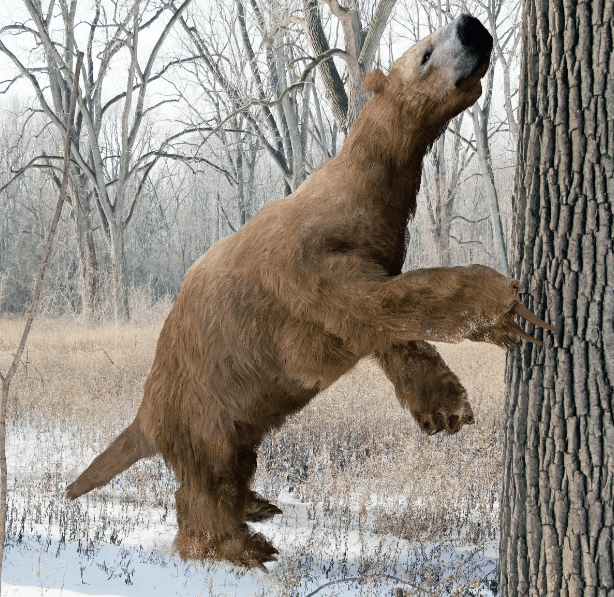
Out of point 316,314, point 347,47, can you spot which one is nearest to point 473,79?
point 316,314

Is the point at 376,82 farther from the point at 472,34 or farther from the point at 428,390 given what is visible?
the point at 428,390

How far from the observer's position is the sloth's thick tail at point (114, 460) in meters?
2.13

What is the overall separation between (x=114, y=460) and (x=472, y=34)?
187 cm

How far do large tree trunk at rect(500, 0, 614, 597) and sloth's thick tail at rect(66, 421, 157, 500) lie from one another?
4.33 ft

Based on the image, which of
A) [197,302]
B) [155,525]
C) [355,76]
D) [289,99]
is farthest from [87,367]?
[289,99]

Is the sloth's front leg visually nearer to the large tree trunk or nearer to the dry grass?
the large tree trunk

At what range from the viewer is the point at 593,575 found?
1.53 meters

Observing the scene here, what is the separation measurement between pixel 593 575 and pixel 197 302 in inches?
56.1

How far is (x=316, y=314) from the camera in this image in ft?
5.49

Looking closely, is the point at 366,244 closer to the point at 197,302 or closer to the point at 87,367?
the point at 197,302

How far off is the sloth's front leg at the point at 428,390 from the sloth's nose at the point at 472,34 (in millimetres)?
918

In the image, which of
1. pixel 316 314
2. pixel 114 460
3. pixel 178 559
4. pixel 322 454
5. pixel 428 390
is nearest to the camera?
pixel 316 314

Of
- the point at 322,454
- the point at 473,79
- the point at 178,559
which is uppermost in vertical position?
the point at 473,79

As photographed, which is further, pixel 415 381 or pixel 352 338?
pixel 415 381
